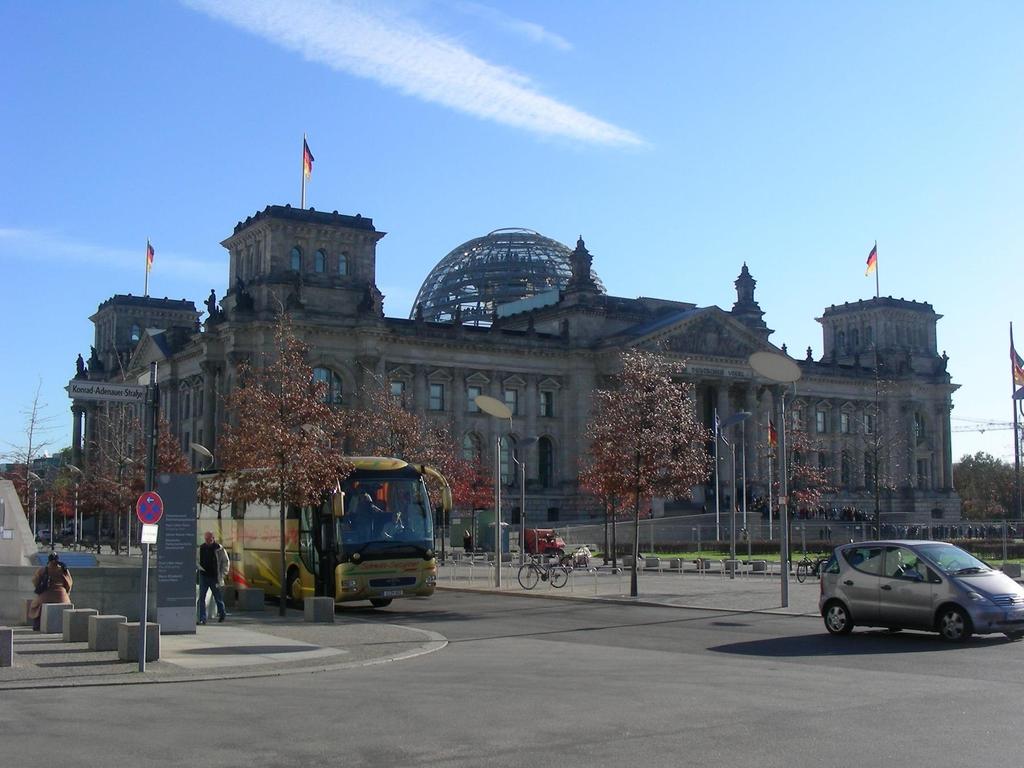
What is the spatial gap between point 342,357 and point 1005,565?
165 ft

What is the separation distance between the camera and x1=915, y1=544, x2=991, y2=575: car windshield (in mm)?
21406

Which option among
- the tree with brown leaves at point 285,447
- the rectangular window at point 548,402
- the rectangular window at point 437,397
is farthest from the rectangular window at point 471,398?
the tree with brown leaves at point 285,447

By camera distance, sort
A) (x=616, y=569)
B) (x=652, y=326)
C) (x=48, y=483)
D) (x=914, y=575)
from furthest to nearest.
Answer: (x=48, y=483), (x=652, y=326), (x=616, y=569), (x=914, y=575)

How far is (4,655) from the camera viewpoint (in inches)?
714

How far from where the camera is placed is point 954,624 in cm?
2116

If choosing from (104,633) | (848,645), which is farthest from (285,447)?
(848,645)

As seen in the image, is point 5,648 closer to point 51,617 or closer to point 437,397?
point 51,617

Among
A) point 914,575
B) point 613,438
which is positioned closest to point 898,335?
point 613,438

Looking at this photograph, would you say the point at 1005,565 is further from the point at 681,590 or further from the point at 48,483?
the point at 48,483

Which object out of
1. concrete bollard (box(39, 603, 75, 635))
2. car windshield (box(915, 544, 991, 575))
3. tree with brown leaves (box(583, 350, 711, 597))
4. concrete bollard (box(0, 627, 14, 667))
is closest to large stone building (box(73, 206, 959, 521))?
tree with brown leaves (box(583, 350, 711, 597))

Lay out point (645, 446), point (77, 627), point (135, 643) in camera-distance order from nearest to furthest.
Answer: point (135, 643), point (77, 627), point (645, 446)

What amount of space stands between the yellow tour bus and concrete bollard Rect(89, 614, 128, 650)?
919 cm

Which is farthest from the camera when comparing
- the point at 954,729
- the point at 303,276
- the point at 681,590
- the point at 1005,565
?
the point at 303,276

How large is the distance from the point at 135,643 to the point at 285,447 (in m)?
10.4
